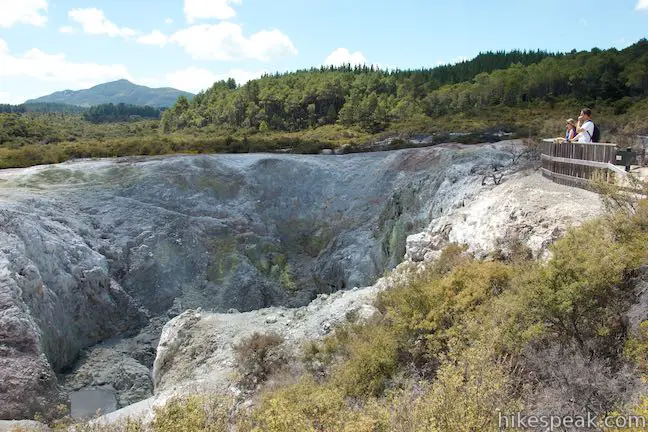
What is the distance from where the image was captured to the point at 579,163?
15.5 metres

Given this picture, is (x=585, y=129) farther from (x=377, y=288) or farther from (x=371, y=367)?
(x=371, y=367)

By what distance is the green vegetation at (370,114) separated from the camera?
145 ft

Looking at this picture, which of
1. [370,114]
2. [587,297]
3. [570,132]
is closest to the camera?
[587,297]

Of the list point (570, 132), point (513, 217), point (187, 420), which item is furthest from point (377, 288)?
point (187, 420)

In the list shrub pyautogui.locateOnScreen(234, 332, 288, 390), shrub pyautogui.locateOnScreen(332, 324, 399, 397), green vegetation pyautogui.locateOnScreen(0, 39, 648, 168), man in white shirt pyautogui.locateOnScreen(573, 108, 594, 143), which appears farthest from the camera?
green vegetation pyautogui.locateOnScreen(0, 39, 648, 168)

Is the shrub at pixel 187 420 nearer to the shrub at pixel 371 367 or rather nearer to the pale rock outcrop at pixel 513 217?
the shrub at pixel 371 367

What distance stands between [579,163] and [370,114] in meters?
59.5

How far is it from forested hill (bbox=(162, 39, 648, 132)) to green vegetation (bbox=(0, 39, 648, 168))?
0.19 metres

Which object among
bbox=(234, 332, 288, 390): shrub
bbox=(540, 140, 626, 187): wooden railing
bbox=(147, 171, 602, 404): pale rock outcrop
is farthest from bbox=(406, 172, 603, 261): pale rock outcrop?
bbox=(234, 332, 288, 390): shrub

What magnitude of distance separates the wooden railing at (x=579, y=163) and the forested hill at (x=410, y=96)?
150 ft

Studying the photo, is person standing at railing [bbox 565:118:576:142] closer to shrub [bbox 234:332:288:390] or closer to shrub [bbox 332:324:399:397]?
shrub [bbox 332:324:399:397]

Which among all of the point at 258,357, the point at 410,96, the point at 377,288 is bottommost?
the point at 258,357

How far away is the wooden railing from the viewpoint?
13.7 meters

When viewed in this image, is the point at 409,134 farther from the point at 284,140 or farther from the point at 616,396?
the point at 616,396
